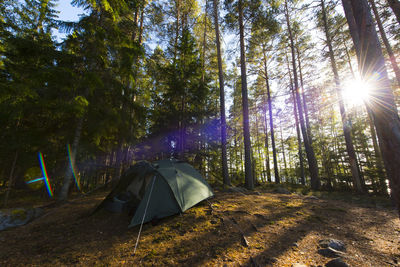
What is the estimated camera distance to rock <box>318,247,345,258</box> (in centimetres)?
260

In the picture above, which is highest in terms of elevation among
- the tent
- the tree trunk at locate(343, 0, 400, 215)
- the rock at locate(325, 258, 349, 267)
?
the tree trunk at locate(343, 0, 400, 215)

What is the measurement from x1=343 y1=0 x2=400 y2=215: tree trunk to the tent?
14.8ft

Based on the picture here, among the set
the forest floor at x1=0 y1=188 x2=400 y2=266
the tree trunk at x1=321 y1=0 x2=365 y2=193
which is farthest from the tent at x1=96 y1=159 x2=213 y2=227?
the tree trunk at x1=321 y1=0 x2=365 y2=193

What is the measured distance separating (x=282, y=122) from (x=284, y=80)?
6.38 m

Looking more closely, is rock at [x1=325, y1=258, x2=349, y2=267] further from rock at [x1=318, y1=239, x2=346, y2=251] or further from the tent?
the tent

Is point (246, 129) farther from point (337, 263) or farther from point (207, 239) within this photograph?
point (337, 263)

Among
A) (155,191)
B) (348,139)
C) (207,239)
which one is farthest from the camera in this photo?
(348,139)

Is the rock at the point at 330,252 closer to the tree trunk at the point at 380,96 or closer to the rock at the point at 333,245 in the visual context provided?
the rock at the point at 333,245

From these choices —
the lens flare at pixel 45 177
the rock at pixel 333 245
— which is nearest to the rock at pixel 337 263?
Answer: the rock at pixel 333 245

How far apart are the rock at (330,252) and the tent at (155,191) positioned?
10.3ft

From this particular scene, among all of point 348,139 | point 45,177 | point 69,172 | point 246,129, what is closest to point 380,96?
point 246,129

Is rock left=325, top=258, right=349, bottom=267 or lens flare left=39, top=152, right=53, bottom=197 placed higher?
lens flare left=39, top=152, right=53, bottom=197

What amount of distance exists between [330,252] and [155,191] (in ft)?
12.9

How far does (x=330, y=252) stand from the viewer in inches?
104
